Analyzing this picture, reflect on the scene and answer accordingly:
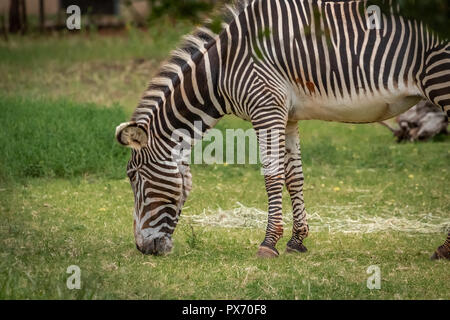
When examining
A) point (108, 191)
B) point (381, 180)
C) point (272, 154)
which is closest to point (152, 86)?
point (272, 154)

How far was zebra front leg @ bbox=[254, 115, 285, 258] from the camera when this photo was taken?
22.3 feet

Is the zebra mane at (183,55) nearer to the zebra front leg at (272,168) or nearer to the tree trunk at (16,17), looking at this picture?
the zebra front leg at (272,168)

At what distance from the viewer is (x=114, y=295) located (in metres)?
5.41

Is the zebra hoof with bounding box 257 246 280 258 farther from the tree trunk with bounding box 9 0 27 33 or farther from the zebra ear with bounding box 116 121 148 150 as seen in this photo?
the tree trunk with bounding box 9 0 27 33

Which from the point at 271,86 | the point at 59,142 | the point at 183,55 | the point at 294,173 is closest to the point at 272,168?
the point at 294,173

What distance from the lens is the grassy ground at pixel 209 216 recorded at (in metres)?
5.88

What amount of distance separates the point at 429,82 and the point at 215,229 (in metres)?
2.90

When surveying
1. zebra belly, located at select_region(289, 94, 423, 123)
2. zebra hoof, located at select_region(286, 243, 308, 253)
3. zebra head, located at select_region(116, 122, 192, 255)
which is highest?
zebra belly, located at select_region(289, 94, 423, 123)

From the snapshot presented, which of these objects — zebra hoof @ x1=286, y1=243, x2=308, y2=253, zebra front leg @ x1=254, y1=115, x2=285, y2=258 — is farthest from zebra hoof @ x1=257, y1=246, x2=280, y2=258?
zebra hoof @ x1=286, y1=243, x2=308, y2=253

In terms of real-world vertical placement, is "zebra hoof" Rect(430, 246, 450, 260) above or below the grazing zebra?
below

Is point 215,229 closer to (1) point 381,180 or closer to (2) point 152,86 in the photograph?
(2) point 152,86

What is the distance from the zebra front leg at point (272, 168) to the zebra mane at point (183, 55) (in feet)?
3.06

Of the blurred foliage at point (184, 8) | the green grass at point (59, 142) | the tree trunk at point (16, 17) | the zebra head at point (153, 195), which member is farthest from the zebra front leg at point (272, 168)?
the tree trunk at point (16, 17)
